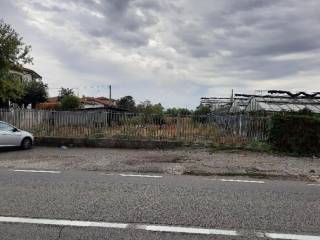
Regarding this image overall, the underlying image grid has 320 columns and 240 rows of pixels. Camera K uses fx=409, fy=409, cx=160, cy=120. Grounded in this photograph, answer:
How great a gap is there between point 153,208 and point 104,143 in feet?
40.6

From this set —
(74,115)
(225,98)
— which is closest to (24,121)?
(74,115)

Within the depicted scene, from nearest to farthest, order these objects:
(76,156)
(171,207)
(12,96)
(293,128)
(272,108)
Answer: (171,207) < (76,156) < (293,128) < (272,108) < (12,96)

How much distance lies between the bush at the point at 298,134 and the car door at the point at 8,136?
36.5 ft

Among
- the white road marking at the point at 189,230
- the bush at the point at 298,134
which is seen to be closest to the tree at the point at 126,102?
the bush at the point at 298,134

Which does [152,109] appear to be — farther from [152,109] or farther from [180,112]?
[180,112]

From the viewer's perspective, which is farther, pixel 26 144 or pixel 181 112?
pixel 181 112

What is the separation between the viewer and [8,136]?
17344mm

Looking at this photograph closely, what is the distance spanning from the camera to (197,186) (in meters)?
9.04

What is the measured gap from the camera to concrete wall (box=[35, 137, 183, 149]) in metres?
18.6

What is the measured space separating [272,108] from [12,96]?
57.8ft

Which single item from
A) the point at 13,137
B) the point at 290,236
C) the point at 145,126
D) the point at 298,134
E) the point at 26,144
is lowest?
the point at 290,236

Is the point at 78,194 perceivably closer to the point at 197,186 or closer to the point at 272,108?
the point at 197,186

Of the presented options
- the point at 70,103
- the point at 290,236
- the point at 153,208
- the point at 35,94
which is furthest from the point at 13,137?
the point at 35,94

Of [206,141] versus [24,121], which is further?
[24,121]
